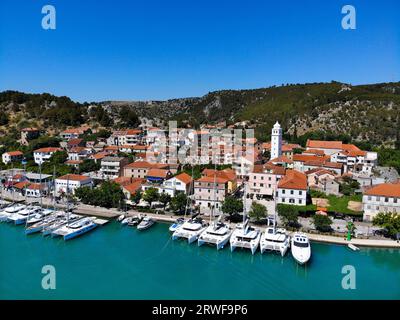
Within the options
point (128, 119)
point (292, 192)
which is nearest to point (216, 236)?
point (292, 192)

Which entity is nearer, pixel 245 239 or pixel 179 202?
pixel 245 239

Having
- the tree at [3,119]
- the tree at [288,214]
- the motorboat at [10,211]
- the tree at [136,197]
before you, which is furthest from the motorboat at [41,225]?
the tree at [3,119]

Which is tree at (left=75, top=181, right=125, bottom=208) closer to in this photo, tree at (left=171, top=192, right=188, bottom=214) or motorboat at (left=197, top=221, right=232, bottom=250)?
tree at (left=171, top=192, right=188, bottom=214)

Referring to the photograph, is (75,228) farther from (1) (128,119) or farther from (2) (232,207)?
(1) (128,119)

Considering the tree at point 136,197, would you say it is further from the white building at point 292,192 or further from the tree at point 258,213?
the white building at point 292,192

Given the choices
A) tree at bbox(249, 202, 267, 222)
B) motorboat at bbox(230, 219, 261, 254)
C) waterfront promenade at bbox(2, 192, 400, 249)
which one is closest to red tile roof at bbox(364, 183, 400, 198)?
waterfront promenade at bbox(2, 192, 400, 249)

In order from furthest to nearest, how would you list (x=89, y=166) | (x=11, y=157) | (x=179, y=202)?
(x=11, y=157), (x=89, y=166), (x=179, y=202)

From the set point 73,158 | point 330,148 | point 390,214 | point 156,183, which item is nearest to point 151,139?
point 73,158
